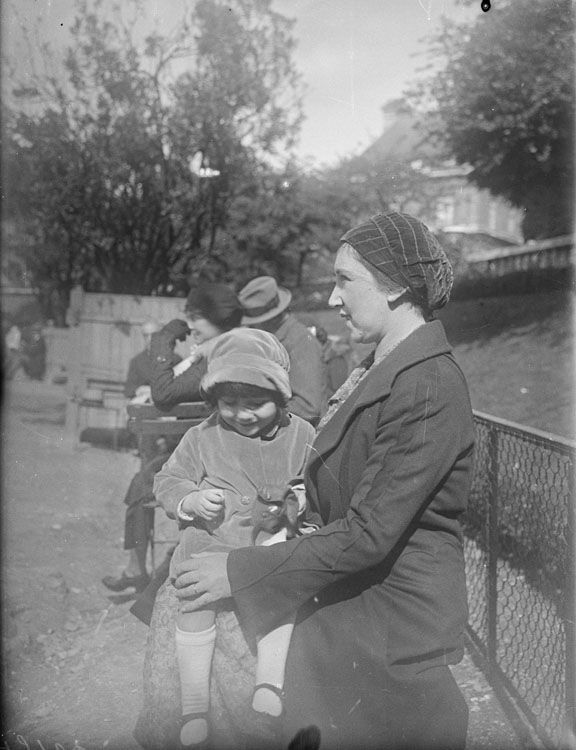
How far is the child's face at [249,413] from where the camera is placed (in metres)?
2.03

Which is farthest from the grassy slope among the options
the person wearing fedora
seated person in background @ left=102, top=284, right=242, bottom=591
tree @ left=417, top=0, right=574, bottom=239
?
seated person in background @ left=102, top=284, right=242, bottom=591

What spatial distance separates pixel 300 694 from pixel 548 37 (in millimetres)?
4690

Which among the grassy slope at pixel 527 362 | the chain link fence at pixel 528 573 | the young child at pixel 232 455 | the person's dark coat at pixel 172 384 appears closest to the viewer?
the young child at pixel 232 455

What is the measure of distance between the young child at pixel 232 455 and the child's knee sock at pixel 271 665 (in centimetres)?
13

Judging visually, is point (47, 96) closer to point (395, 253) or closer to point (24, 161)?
point (24, 161)

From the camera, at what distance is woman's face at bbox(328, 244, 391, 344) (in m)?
1.82

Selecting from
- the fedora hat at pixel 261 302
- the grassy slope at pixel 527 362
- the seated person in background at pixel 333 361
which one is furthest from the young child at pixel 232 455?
the grassy slope at pixel 527 362

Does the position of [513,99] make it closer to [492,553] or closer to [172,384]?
[492,553]

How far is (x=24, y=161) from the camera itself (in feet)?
20.3

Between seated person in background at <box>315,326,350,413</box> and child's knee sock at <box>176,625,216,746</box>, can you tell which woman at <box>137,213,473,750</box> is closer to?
child's knee sock at <box>176,625,216,746</box>

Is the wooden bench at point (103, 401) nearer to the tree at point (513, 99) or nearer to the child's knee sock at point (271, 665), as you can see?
the tree at point (513, 99)

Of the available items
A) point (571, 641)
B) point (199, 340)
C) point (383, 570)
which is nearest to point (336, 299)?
point (383, 570)

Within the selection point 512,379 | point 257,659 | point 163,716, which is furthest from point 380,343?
point 512,379

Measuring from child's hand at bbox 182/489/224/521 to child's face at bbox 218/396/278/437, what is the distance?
0.20 meters
